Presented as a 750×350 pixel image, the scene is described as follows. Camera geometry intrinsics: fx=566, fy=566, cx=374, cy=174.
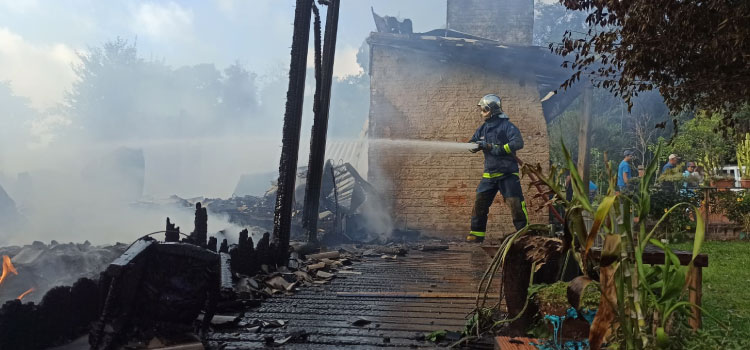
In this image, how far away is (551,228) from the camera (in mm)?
3408

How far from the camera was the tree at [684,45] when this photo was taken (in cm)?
399

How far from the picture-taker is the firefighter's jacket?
322 inches

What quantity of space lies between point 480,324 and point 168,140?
3173 cm

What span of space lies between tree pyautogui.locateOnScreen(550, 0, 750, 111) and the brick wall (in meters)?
7.39

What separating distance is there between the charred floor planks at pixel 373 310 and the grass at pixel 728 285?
1.85m

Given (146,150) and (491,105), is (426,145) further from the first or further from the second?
(146,150)

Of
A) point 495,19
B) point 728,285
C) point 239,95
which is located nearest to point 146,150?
point 239,95

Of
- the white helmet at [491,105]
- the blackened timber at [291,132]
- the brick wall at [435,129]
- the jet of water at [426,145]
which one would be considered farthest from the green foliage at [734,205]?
the blackened timber at [291,132]

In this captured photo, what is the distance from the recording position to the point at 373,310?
4625mm

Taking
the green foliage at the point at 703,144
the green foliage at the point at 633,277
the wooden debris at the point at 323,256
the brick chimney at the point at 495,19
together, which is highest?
the brick chimney at the point at 495,19

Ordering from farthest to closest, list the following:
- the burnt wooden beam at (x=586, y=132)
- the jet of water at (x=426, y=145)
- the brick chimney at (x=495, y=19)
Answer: the brick chimney at (x=495, y=19), the jet of water at (x=426, y=145), the burnt wooden beam at (x=586, y=132)

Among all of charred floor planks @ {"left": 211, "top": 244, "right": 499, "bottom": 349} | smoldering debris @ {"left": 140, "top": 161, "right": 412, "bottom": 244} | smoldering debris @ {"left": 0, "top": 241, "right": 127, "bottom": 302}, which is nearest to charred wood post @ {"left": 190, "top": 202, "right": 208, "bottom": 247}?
smoldering debris @ {"left": 0, "top": 241, "right": 127, "bottom": 302}

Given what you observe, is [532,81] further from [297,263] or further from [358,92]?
[358,92]

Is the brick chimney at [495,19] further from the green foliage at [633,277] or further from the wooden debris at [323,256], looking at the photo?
the green foliage at [633,277]
